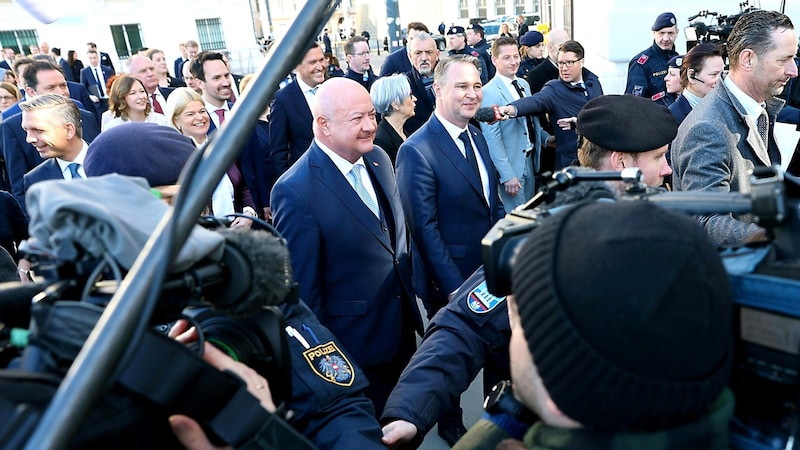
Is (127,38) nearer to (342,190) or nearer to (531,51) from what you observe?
(531,51)

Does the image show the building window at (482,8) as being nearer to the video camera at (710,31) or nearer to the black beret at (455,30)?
the black beret at (455,30)

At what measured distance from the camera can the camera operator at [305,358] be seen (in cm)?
137

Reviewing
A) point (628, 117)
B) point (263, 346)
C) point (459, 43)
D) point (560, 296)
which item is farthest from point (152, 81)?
point (560, 296)

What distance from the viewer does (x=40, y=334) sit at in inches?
29.6

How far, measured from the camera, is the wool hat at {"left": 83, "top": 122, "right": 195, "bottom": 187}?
160 cm

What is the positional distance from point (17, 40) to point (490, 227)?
2932 cm

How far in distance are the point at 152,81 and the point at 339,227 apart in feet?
16.9

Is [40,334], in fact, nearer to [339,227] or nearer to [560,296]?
[560,296]

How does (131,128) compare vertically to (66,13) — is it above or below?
below

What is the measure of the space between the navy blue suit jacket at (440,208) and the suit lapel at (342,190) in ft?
1.41

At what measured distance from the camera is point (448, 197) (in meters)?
3.07

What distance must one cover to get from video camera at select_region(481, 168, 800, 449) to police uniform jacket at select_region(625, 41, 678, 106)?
16.1 ft

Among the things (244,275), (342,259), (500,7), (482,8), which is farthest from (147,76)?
(500,7)

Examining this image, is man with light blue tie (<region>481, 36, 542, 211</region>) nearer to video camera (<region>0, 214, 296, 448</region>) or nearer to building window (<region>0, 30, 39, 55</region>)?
video camera (<region>0, 214, 296, 448</region>)
